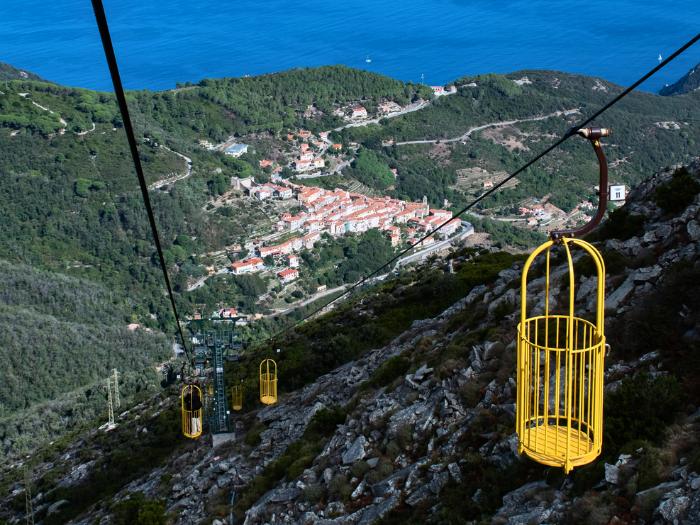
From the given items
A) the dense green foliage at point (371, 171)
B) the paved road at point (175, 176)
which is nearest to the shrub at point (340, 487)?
the paved road at point (175, 176)

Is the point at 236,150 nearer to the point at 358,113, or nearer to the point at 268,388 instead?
the point at 358,113

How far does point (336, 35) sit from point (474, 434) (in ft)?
359

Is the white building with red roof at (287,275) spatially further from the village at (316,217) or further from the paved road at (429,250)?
the paved road at (429,250)

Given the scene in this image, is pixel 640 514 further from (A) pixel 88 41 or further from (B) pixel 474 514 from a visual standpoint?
(A) pixel 88 41

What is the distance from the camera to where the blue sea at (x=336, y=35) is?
97125 millimetres

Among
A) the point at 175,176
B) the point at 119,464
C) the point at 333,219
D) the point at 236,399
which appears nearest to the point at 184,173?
the point at 175,176

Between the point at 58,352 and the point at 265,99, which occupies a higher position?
the point at 265,99

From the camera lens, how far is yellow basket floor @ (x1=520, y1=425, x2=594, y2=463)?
13.7ft

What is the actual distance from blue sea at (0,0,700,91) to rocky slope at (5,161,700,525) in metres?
84.2

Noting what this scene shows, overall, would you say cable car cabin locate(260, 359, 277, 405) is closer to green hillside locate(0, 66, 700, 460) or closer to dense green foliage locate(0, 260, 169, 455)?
dense green foliage locate(0, 260, 169, 455)

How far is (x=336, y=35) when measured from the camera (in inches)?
4380

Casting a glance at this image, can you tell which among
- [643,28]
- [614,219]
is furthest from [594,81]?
[614,219]

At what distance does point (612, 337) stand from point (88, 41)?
113 meters

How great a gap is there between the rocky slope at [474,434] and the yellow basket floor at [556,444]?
1110 mm
